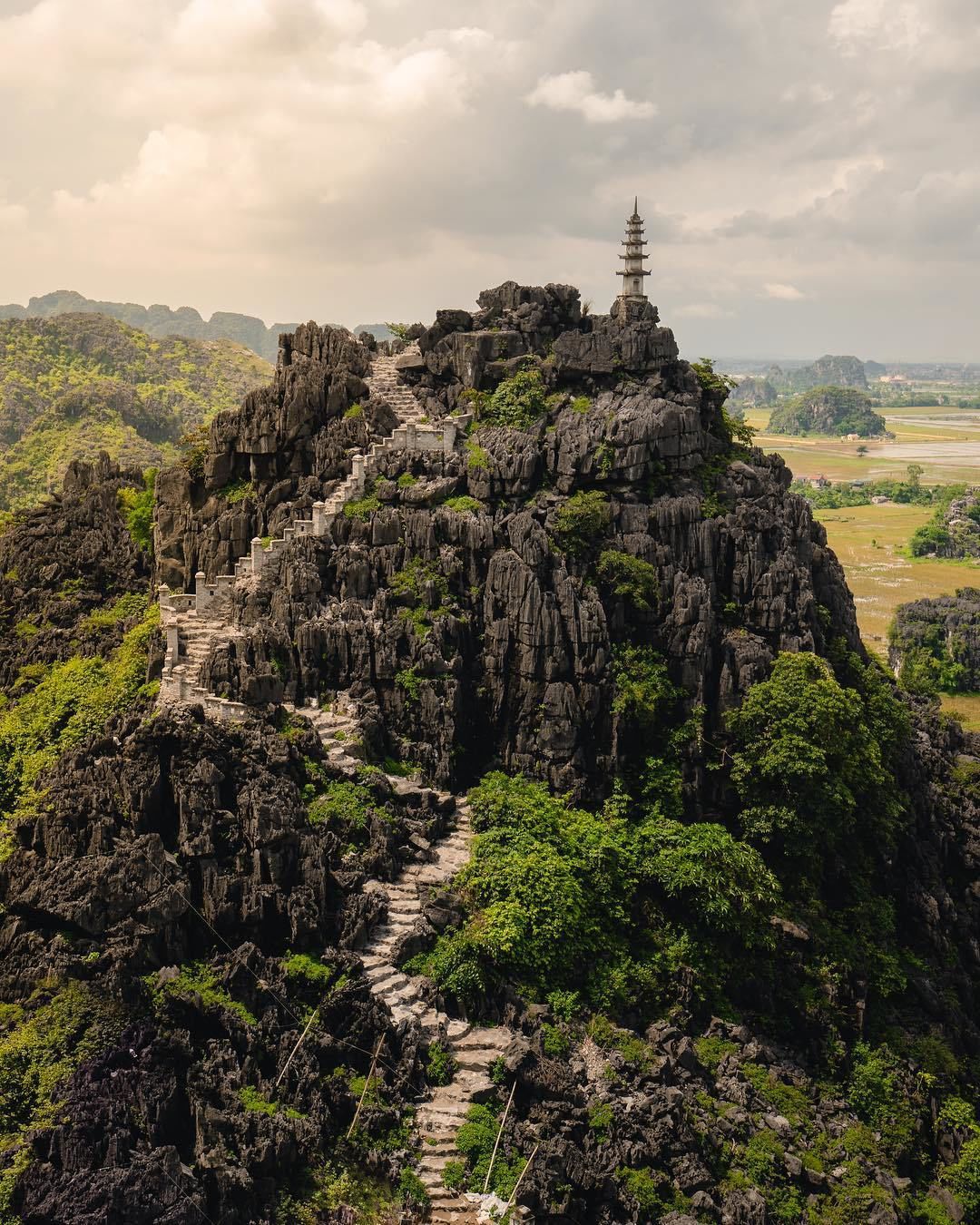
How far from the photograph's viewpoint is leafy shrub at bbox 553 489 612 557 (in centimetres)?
4012

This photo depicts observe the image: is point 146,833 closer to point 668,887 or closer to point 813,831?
point 668,887

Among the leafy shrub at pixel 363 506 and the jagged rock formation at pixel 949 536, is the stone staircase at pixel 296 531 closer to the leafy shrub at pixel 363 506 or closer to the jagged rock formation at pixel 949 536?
the leafy shrub at pixel 363 506

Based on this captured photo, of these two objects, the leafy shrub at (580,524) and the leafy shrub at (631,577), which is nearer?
the leafy shrub at (631,577)

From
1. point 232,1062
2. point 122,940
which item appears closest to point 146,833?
point 122,940

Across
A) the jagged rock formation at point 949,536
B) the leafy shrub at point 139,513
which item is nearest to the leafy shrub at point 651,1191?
the leafy shrub at point 139,513

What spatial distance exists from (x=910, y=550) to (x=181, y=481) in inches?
4181

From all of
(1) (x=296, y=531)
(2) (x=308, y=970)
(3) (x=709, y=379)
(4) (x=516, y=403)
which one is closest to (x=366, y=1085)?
(2) (x=308, y=970)

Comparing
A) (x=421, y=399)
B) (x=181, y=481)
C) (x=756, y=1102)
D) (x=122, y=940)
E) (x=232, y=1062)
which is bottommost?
(x=756, y=1102)

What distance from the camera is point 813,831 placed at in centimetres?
3794

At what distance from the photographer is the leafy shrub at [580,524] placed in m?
40.1

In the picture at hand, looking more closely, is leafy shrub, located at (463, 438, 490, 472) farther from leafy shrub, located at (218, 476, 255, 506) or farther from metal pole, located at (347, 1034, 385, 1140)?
metal pole, located at (347, 1034, 385, 1140)

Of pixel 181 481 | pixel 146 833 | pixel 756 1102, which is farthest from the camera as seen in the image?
pixel 181 481

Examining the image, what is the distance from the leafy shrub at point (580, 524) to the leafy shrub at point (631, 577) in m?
0.95

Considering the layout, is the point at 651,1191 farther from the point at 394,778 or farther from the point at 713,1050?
the point at 394,778
